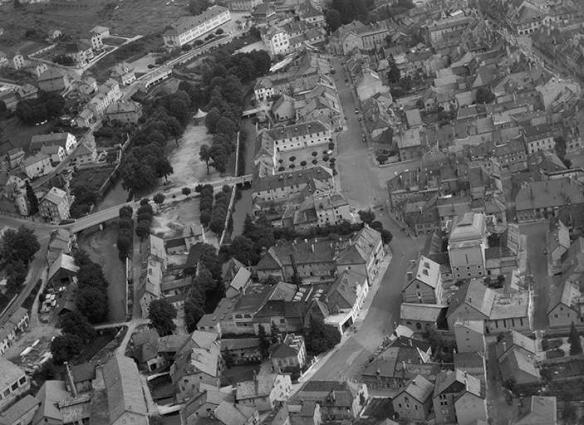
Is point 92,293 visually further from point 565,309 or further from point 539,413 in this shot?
point 539,413

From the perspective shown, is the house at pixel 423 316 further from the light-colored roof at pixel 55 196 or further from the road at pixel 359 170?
the light-colored roof at pixel 55 196

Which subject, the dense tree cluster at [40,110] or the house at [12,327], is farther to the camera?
the dense tree cluster at [40,110]

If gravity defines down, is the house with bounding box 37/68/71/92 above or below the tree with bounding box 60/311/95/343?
below

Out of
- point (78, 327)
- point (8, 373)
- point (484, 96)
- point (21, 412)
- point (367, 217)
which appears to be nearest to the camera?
point (21, 412)

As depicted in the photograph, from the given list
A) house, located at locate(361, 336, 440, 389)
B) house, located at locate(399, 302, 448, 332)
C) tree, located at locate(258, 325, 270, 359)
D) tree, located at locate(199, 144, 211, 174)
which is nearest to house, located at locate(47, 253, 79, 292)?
tree, located at locate(199, 144, 211, 174)

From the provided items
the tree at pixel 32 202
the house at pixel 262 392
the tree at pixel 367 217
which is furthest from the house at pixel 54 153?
the house at pixel 262 392

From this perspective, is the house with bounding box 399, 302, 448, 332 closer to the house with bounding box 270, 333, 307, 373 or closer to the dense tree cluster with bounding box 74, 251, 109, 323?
the house with bounding box 270, 333, 307, 373

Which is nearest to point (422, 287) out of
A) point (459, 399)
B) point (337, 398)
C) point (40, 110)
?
point (337, 398)
